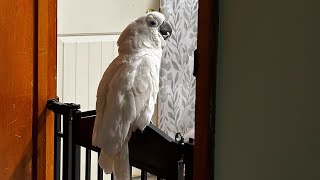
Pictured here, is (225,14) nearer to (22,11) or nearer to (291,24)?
(291,24)

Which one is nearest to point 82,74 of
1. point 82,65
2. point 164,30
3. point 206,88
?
point 82,65

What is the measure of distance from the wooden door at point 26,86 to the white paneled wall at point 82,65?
0.58m

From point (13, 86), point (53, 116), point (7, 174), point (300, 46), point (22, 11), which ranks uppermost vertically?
point (22, 11)

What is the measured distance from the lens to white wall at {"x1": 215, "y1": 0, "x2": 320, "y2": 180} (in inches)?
25.2

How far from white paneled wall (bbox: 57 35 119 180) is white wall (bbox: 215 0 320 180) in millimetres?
1588

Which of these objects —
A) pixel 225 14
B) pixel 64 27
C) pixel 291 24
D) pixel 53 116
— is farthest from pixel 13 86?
pixel 291 24

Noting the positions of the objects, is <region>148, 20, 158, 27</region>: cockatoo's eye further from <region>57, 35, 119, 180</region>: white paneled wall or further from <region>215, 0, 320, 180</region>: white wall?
<region>57, 35, 119, 180</region>: white paneled wall

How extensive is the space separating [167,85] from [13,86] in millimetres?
1289

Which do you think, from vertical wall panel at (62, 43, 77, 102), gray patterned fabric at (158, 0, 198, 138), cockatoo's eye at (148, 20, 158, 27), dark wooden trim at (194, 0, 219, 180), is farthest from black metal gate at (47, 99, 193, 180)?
gray patterned fabric at (158, 0, 198, 138)

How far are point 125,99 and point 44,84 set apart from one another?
494mm

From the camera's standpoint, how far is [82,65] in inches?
92.5

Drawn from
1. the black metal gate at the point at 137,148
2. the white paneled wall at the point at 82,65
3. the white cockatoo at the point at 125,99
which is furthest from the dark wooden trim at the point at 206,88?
the white paneled wall at the point at 82,65

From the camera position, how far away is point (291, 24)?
26.0 inches

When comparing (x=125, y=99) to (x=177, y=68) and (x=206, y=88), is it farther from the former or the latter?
(x=177, y=68)
